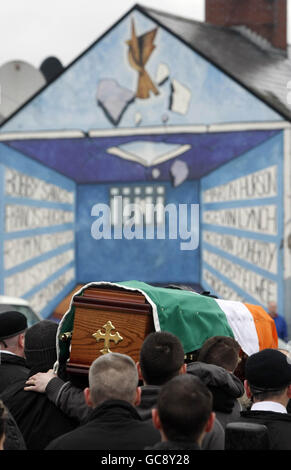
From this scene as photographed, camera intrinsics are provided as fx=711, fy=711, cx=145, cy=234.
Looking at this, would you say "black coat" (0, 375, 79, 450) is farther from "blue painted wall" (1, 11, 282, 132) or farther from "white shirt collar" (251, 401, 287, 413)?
"blue painted wall" (1, 11, 282, 132)

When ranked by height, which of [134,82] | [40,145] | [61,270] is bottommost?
[61,270]

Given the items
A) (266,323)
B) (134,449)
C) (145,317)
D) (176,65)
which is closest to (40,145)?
(176,65)

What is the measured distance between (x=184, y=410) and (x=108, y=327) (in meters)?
1.33

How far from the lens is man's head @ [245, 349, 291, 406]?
3.23 meters

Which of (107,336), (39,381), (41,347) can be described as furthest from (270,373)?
(41,347)

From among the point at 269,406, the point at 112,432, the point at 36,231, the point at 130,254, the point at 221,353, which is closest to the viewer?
the point at 112,432

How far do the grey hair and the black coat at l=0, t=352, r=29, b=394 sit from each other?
1.21 metres

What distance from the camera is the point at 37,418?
11.1ft

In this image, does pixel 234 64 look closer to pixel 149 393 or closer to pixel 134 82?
pixel 134 82

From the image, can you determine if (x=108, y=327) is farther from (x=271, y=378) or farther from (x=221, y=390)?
(x=271, y=378)

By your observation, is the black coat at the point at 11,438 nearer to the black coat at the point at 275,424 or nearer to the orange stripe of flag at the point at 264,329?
the black coat at the point at 275,424
